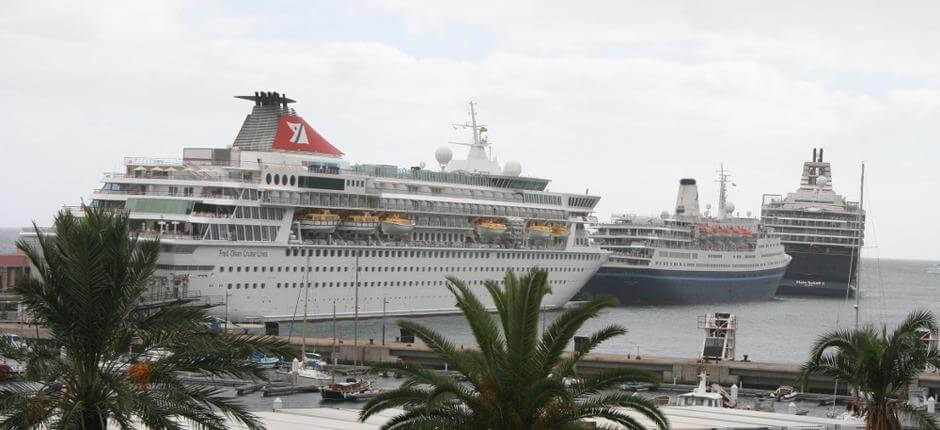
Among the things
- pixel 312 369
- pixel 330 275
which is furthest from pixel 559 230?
pixel 312 369

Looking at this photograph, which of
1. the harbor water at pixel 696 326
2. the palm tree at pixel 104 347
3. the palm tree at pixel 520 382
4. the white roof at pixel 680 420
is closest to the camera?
the palm tree at pixel 104 347

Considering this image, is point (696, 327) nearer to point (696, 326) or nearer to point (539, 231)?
point (696, 326)

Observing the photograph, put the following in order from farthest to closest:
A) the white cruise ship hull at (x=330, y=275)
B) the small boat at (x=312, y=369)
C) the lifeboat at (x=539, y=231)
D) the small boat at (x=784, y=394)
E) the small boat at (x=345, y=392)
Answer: the lifeboat at (x=539, y=231) < the white cruise ship hull at (x=330, y=275) < the small boat at (x=312, y=369) < the small boat at (x=784, y=394) < the small boat at (x=345, y=392)

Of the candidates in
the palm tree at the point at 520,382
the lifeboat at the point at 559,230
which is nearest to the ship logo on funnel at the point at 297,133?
the lifeboat at the point at 559,230

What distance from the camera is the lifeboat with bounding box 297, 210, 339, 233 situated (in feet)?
198

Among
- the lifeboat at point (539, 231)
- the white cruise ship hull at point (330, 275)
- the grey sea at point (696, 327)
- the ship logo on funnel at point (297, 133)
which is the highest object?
the ship logo on funnel at point (297, 133)

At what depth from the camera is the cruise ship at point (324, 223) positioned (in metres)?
55.8

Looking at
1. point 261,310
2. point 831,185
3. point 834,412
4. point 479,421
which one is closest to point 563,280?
point 261,310

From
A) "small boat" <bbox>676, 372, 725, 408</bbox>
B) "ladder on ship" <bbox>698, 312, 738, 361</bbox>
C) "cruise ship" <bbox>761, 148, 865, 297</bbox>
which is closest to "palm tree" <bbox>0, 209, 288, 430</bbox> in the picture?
"small boat" <bbox>676, 372, 725, 408</bbox>

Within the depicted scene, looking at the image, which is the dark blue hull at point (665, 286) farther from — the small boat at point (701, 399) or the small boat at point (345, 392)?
the small boat at point (701, 399)

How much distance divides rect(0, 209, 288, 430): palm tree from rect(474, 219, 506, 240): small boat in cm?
5259

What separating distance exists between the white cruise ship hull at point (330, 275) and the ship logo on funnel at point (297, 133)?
5014 mm

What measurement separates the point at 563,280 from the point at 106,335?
59687 mm

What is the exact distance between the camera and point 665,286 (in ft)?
293
